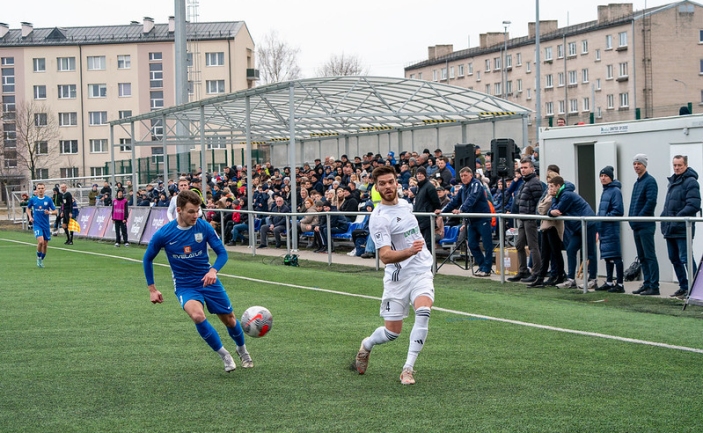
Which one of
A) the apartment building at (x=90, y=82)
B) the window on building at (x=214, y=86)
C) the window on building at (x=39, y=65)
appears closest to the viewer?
the apartment building at (x=90, y=82)

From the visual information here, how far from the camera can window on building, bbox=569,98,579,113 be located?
257 ft

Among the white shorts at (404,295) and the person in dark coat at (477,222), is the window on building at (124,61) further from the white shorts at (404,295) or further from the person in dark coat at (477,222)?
the white shorts at (404,295)

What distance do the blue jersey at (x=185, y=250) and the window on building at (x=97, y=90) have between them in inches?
3333

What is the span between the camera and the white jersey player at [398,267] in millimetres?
7902

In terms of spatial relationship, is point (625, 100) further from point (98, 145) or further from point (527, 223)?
point (527, 223)

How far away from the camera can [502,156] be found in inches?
758

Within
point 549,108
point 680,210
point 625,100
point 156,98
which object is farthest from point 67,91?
point 680,210

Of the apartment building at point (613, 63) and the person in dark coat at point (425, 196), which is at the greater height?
the apartment building at point (613, 63)

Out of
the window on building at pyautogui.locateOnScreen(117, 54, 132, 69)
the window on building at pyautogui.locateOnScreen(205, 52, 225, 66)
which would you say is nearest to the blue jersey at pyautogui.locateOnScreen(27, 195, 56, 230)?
the window on building at pyautogui.locateOnScreen(205, 52, 225, 66)

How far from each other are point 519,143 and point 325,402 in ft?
78.9

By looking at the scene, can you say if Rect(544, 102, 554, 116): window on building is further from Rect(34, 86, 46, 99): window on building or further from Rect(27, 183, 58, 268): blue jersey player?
Rect(27, 183, 58, 268): blue jersey player

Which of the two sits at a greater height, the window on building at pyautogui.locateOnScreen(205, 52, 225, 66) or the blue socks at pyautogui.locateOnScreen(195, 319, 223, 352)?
the window on building at pyautogui.locateOnScreen(205, 52, 225, 66)

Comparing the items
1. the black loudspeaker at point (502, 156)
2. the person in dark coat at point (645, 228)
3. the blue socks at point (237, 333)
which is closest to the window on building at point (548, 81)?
the black loudspeaker at point (502, 156)

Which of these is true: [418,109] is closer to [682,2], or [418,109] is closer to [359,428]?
[359,428]
